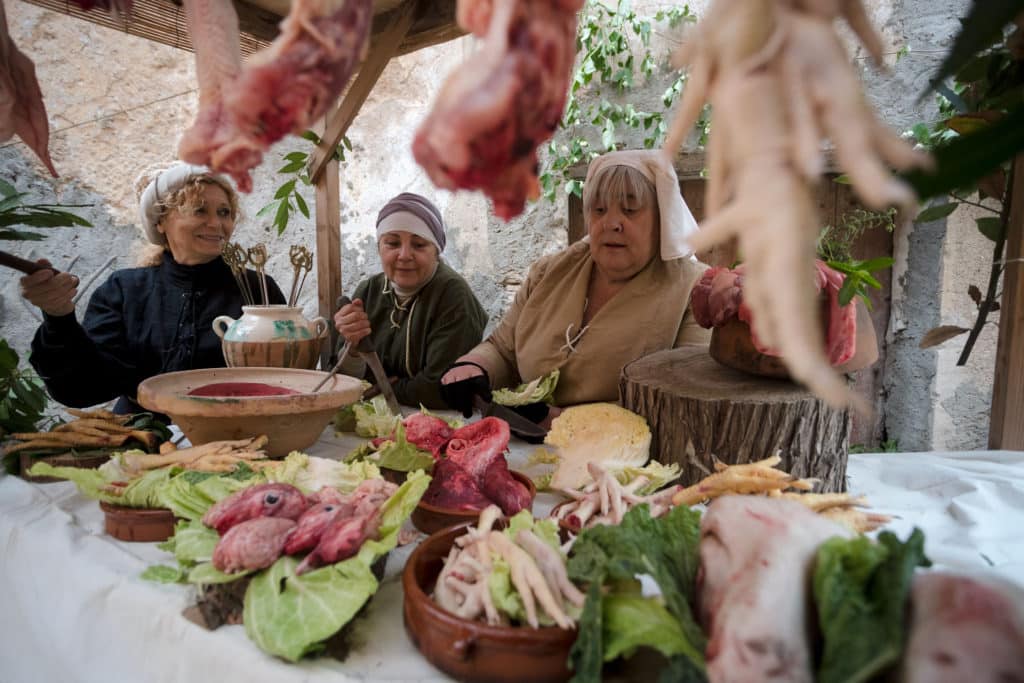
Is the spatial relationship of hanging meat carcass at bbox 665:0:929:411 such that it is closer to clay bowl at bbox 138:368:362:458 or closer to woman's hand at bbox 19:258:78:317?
clay bowl at bbox 138:368:362:458

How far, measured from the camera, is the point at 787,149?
1.18 feet

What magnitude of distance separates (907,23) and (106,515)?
4.85 m

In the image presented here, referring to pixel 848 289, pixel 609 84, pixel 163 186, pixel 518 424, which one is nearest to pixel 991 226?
pixel 848 289

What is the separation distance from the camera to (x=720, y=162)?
41cm

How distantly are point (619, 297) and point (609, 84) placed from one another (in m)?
2.90

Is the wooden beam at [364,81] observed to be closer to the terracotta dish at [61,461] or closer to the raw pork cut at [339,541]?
the terracotta dish at [61,461]

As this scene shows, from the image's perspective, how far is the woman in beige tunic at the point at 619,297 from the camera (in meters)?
2.18

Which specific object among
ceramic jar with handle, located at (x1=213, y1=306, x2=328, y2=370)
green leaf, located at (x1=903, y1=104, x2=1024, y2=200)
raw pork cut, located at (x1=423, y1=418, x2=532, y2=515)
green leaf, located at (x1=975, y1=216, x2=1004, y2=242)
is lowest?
raw pork cut, located at (x1=423, y1=418, x2=532, y2=515)

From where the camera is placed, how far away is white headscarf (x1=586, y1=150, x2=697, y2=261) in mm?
2158

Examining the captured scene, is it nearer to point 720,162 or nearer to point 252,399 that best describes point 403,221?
point 252,399

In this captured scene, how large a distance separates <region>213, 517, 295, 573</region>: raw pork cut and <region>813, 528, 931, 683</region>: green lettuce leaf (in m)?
0.76

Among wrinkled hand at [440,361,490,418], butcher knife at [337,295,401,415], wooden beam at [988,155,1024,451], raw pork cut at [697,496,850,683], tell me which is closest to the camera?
raw pork cut at [697,496,850,683]

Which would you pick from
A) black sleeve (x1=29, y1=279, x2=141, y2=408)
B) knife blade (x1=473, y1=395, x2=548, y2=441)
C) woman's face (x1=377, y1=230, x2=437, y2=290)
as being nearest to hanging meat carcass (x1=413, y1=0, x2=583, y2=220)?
knife blade (x1=473, y1=395, x2=548, y2=441)

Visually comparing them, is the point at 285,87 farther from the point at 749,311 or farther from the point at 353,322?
the point at 353,322
